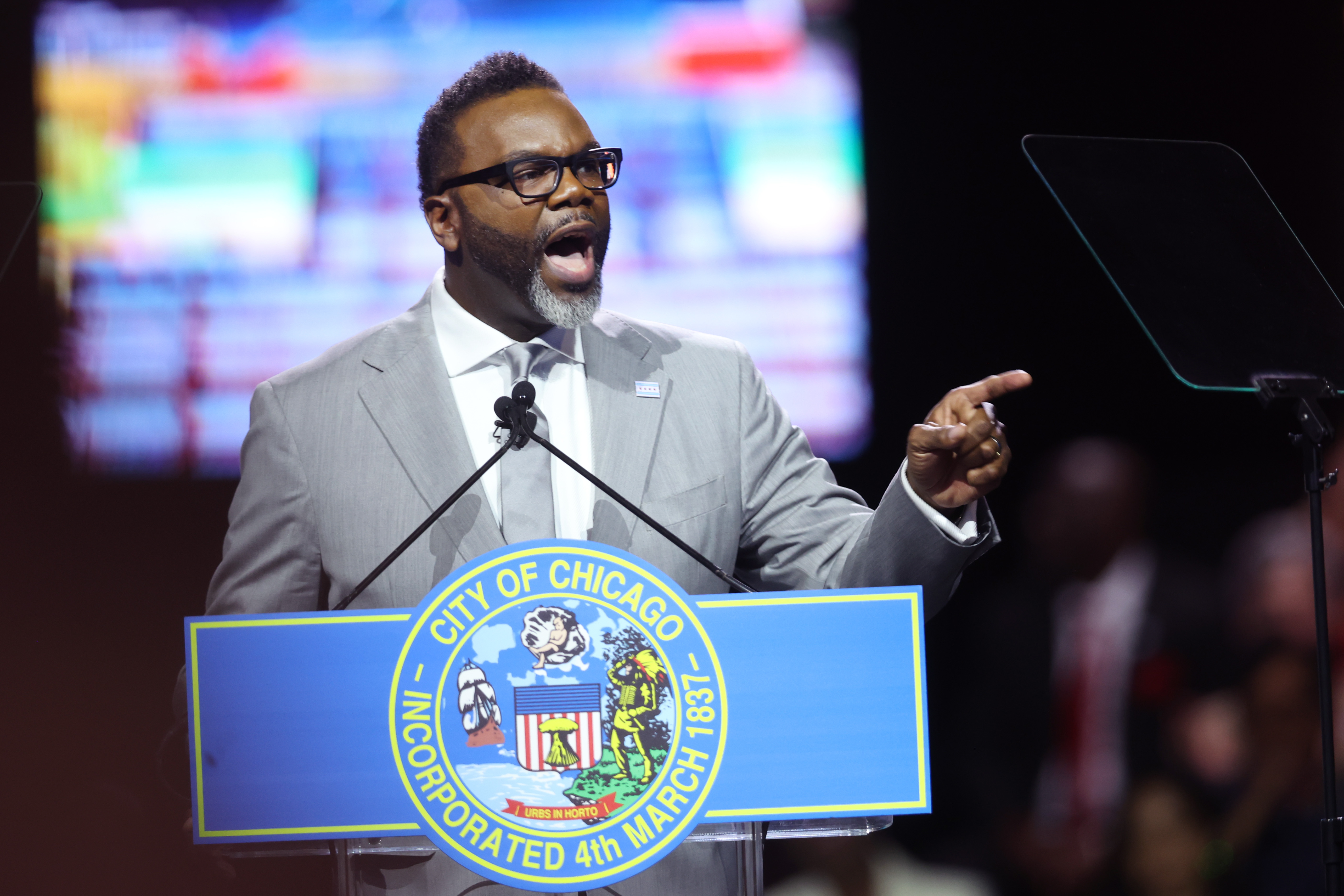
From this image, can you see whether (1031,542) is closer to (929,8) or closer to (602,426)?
(929,8)

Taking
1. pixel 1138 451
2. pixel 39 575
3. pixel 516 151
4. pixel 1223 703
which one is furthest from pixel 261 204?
pixel 1223 703

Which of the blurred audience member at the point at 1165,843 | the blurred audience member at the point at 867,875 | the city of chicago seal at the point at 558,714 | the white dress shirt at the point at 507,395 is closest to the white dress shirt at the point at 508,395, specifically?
the white dress shirt at the point at 507,395

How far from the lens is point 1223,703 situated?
3141 millimetres

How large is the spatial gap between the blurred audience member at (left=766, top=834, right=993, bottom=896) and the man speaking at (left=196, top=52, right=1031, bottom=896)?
1665mm

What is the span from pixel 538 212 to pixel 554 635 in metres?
0.65

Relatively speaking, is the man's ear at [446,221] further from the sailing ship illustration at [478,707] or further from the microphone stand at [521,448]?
the sailing ship illustration at [478,707]

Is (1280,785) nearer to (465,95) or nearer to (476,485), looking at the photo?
(476,485)

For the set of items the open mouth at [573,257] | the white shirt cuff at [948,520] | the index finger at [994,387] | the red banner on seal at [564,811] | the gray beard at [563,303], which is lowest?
the red banner on seal at [564,811]

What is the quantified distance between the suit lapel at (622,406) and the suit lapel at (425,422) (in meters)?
0.15

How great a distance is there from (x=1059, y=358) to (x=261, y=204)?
6.64ft

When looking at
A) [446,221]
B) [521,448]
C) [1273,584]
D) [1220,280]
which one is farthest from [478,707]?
[1273,584]

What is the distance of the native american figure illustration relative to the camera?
1.17 m

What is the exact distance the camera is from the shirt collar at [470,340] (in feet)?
5.46

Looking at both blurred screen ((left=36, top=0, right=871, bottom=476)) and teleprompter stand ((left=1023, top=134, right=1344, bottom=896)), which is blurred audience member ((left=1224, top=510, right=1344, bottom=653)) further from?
teleprompter stand ((left=1023, top=134, right=1344, bottom=896))
